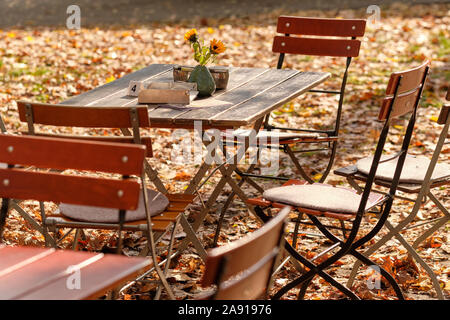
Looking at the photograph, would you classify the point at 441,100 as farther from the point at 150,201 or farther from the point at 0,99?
the point at 150,201

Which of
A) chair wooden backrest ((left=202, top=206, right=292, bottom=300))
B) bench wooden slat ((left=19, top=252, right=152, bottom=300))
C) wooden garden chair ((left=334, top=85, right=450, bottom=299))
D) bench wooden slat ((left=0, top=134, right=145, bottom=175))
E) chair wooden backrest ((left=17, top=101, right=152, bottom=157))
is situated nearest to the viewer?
chair wooden backrest ((left=202, top=206, right=292, bottom=300))

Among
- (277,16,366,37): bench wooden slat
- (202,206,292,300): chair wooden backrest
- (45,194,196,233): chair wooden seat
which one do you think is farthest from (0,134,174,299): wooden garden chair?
(277,16,366,37): bench wooden slat

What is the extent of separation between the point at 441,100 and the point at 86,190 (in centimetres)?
596

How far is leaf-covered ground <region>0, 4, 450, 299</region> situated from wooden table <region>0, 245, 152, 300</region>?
46.4 inches

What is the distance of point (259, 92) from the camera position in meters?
4.17

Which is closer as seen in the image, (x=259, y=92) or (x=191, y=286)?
(x=191, y=286)

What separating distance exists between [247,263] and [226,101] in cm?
207

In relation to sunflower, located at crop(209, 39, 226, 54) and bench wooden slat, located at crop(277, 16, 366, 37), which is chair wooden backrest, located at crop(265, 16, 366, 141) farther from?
sunflower, located at crop(209, 39, 226, 54)

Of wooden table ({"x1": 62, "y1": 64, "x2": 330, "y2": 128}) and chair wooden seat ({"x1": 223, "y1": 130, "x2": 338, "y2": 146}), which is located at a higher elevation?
wooden table ({"x1": 62, "y1": 64, "x2": 330, "y2": 128})

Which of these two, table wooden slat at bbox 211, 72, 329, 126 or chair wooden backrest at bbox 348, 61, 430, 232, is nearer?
chair wooden backrest at bbox 348, 61, 430, 232

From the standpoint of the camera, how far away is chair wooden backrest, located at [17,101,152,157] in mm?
3025

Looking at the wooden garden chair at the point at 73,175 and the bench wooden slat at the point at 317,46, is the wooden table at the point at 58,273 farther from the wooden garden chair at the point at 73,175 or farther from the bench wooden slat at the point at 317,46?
the bench wooden slat at the point at 317,46

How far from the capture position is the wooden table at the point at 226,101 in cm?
351
